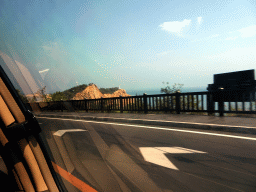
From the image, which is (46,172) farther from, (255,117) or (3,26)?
(255,117)

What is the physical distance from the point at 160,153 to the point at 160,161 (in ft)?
1.56

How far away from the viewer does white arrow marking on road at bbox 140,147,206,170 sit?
3.47m

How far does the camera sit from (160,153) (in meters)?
4.05

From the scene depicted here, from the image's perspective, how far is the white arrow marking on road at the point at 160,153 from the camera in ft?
11.4

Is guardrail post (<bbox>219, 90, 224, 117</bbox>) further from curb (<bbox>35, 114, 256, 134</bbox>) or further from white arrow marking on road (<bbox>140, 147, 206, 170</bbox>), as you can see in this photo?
white arrow marking on road (<bbox>140, 147, 206, 170</bbox>)

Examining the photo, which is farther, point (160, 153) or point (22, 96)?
point (160, 153)

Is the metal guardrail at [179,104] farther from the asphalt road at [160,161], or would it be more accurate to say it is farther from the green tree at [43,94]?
the green tree at [43,94]

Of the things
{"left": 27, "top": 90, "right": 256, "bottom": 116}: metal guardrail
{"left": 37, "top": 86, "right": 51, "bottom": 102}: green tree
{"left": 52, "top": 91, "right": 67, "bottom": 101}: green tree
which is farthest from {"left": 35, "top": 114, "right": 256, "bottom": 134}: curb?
{"left": 37, "top": 86, "right": 51, "bottom": 102}: green tree

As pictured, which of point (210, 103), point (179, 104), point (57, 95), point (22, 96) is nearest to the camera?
point (22, 96)

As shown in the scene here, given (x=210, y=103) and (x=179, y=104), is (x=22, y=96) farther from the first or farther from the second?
(x=179, y=104)

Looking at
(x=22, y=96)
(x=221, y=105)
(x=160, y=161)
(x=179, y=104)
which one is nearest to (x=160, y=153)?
(x=160, y=161)

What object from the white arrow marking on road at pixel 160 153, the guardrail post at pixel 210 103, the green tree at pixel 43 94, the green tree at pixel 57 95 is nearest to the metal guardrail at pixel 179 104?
the guardrail post at pixel 210 103

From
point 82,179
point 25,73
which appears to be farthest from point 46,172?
point 82,179

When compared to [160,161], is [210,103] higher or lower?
lower
